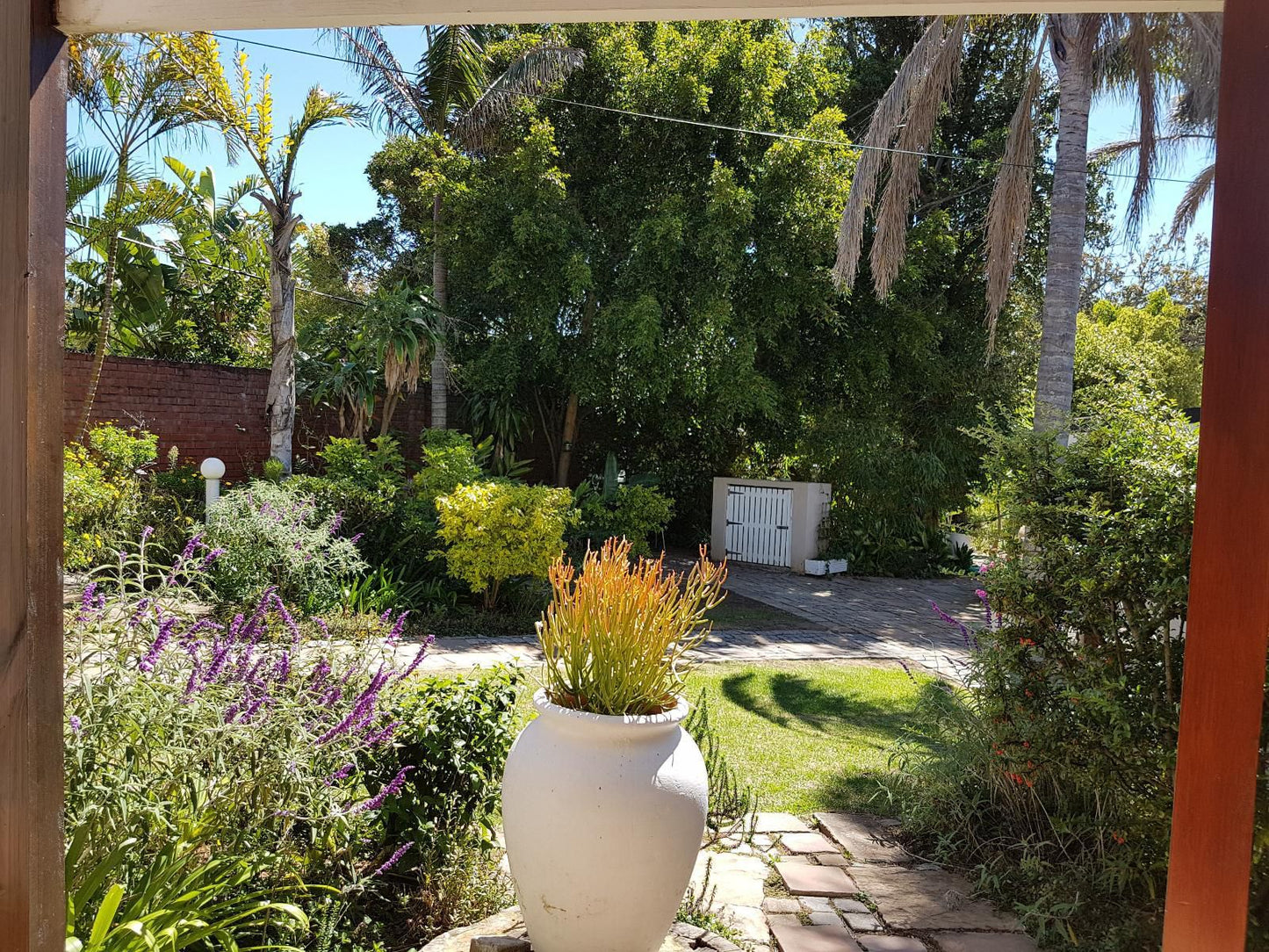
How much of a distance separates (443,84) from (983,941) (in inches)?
465

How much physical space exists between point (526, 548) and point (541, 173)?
599cm

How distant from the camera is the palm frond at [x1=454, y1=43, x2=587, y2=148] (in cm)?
1153

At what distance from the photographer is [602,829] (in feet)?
7.80

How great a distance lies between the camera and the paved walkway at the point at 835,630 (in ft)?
24.1

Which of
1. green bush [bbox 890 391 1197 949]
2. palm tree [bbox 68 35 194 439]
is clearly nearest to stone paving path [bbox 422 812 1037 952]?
green bush [bbox 890 391 1197 949]

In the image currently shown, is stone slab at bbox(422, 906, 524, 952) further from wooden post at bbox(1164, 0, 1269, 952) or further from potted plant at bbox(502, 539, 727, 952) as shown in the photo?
wooden post at bbox(1164, 0, 1269, 952)

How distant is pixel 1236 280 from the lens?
1.49 m

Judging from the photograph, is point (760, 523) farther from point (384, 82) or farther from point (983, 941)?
point (983, 941)

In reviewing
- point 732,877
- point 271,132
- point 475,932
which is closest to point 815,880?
point 732,877

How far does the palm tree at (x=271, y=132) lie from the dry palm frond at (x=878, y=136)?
555 centimetres

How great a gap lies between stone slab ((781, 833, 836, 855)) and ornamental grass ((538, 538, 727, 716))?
144 centimetres

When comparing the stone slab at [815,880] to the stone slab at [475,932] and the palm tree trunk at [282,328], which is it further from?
the palm tree trunk at [282,328]

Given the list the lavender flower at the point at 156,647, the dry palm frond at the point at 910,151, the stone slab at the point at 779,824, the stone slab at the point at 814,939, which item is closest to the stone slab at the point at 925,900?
the stone slab at the point at 814,939

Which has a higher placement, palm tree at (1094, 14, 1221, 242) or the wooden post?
palm tree at (1094, 14, 1221, 242)
